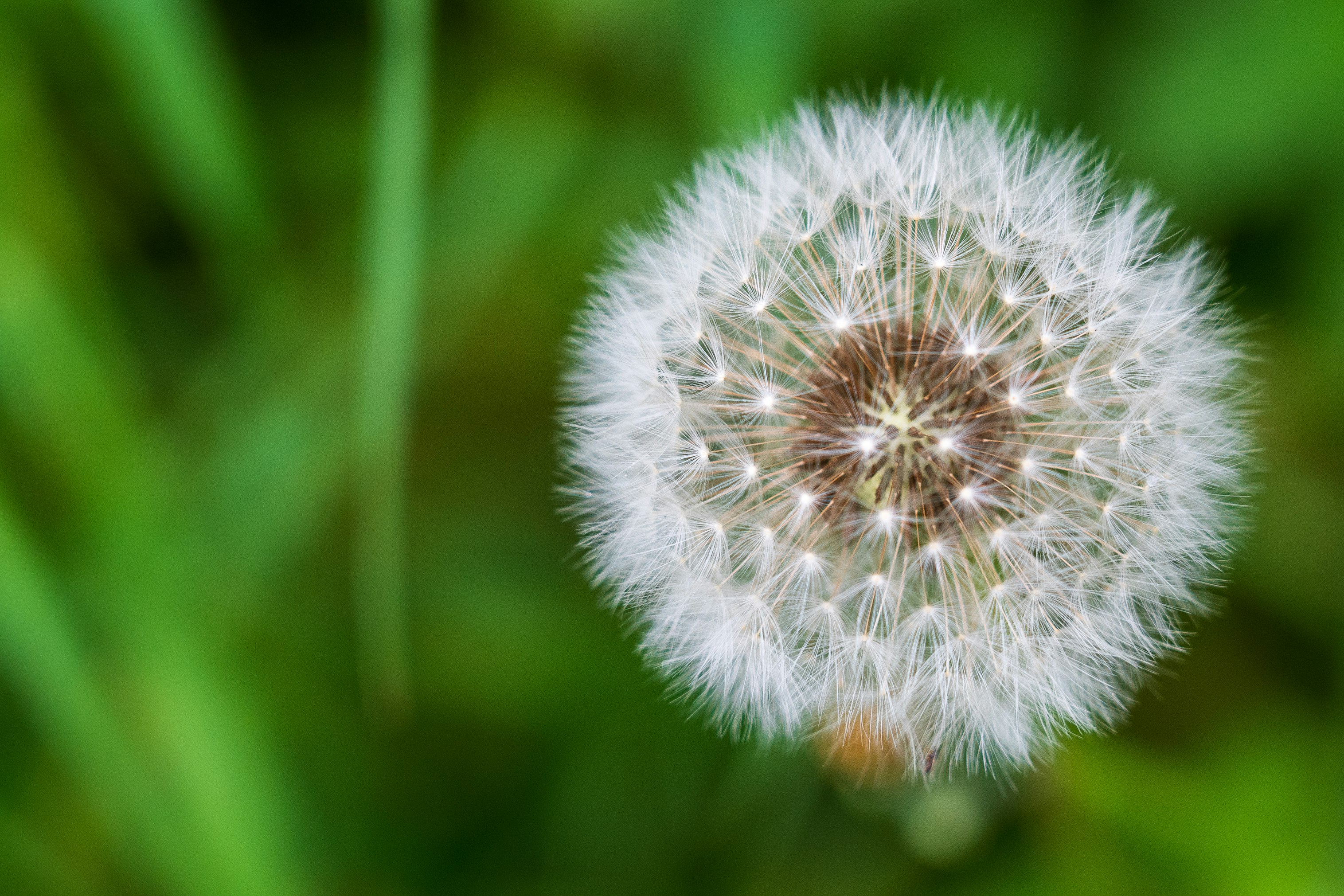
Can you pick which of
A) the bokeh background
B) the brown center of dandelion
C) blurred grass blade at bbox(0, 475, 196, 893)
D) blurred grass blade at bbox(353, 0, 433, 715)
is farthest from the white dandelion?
blurred grass blade at bbox(0, 475, 196, 893)

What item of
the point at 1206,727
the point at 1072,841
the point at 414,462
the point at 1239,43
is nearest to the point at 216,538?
the point at 414,462

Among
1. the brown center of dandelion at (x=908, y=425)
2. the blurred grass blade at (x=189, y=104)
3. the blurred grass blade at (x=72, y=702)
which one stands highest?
the blurred grass blade at (x=189, y=104)

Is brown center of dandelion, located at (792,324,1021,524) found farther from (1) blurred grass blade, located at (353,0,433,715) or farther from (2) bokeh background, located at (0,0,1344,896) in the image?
(1) blurred grass blade, located at (353,0,433,715)

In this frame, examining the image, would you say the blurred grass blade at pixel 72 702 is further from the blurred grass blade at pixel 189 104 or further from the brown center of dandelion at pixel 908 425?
the brown center of dandelion at pixel 908 425

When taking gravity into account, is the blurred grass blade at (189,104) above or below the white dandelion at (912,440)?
above

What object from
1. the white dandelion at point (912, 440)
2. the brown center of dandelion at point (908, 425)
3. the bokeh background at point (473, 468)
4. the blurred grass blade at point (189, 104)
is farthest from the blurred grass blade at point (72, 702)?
the brown center of dandelion at point (908, 425)

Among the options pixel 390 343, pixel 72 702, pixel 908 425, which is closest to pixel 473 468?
pixel 390 343

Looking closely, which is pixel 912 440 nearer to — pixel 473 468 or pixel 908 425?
pixel 908 425

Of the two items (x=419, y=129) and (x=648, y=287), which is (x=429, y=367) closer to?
(x=419, y=129)
